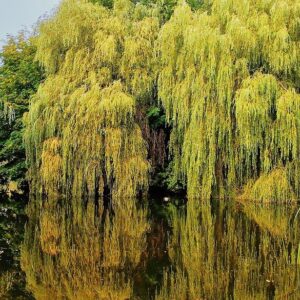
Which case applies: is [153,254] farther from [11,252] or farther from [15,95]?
[15,95]

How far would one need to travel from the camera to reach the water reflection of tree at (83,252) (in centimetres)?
733

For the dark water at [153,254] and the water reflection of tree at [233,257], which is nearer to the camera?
the water reflection of tree at [233,257]

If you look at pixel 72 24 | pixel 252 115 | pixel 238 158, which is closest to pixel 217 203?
pixel 238 158

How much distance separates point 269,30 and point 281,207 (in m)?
5.52

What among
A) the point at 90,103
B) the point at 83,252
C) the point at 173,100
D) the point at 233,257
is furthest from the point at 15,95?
the point at 233,257

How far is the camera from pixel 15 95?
861 inches

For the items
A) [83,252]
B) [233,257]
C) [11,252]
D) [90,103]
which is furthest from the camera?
[90,103]

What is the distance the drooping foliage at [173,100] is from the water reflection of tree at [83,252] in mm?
2836

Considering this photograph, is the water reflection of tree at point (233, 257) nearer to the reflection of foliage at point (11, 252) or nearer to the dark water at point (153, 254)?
the dark water at point (153, 254)

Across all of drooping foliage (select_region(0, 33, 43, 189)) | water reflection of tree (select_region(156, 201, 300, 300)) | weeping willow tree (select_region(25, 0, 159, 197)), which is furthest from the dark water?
drooping foliage (select_region(0, 33, 43, 189))

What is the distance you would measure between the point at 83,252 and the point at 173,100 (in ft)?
28.7

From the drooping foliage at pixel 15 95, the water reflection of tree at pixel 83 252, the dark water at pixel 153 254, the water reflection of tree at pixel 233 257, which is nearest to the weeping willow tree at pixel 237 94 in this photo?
the dark water at pixel 153 254

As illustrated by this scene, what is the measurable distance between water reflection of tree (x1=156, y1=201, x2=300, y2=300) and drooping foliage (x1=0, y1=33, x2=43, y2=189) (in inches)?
395

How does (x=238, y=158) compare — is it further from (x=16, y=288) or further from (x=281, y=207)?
(x=16, y=288)
